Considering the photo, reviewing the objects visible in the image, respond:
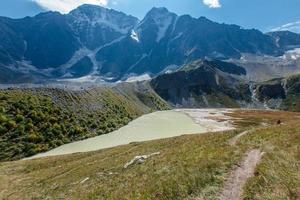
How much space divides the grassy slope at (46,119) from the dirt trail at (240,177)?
182ft

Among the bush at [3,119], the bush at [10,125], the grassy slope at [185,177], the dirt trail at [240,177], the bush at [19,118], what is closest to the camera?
the dirt trail at [240,177]

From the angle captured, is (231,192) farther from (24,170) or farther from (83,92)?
(83,92)

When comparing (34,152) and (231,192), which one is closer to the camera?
(231,192)

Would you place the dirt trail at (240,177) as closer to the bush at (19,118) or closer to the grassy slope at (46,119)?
the grassy slope at (46,119)

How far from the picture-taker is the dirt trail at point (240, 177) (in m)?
22.0

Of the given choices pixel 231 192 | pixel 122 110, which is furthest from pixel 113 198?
pixel 122 110

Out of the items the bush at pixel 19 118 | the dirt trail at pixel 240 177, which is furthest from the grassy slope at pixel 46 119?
the dirt trail at pixel 240 177

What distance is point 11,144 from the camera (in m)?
75.7

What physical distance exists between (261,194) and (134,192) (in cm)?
837

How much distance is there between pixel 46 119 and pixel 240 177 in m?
72.8

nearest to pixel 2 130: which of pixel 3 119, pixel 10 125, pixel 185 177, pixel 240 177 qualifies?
pixel 10 125

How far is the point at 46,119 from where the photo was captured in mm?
90250

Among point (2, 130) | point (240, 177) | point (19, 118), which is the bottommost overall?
point (240, 177)

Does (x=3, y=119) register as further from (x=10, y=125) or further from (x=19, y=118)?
(x=19, y=118)
